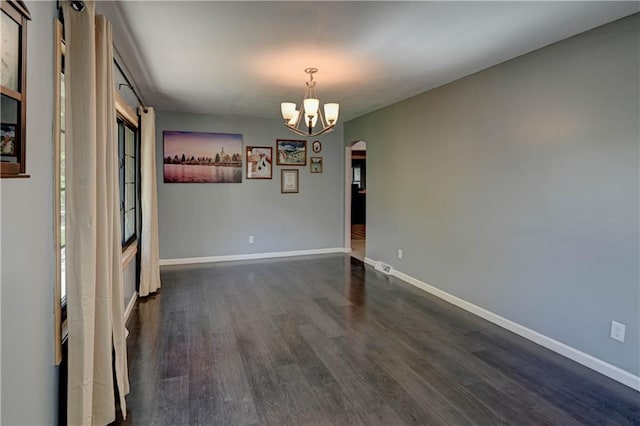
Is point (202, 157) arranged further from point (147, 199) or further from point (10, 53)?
point (10, 53)

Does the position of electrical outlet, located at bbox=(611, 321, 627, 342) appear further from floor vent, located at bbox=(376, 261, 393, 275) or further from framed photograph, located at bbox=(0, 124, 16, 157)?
framed photograph, located at bbox=(0, 124, 16, 157)

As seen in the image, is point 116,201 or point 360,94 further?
point 360,94

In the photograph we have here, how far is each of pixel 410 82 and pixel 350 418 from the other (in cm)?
339

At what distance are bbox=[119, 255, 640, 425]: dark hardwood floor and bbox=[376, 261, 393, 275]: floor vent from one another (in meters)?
1.07

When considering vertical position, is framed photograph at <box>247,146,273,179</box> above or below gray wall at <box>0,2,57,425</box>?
above

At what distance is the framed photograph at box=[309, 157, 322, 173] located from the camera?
6.73 metres

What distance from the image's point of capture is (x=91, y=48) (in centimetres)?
175

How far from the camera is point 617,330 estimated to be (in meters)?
2.57

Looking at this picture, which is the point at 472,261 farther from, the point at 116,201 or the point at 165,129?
the point at 165,129

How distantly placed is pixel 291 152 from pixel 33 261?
5278 millimetres

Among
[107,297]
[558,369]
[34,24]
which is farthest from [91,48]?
[558,369]

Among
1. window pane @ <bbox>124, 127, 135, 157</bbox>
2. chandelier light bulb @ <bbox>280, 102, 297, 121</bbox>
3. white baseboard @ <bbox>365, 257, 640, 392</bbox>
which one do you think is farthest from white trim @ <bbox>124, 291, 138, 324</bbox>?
white baseboard @ <bbox>365, 257, 640, 392</bbox>

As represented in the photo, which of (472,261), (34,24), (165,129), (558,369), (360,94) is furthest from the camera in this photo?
(165,129)

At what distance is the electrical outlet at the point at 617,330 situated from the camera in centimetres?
254
